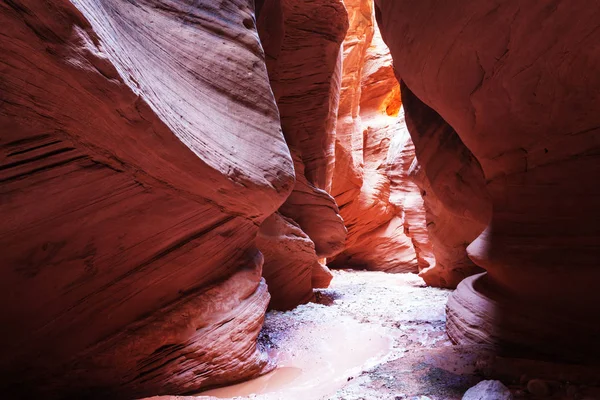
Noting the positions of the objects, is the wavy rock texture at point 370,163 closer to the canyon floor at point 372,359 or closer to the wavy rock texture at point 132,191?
the canyon floor at point 372,359

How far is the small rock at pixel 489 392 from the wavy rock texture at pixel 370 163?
28.2 ft

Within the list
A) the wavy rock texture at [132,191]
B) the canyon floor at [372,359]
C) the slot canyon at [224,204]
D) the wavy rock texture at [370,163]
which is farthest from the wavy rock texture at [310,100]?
the wavy rock texture at [370,163]

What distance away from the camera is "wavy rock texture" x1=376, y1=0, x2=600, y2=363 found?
2.56 m

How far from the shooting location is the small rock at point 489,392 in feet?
6.70

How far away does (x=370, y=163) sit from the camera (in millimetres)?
15492

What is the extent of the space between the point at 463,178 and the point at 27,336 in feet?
15.8

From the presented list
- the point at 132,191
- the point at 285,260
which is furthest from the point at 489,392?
the point at 285,260

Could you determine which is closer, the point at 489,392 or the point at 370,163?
the point at 489,392

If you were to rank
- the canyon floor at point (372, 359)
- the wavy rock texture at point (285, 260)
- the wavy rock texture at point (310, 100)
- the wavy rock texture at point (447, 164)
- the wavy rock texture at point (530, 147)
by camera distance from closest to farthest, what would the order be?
1. the canyon floor at point (372, 359)
2. the wavy rock texture at point (530, 147)
3. the wavy rock texture at point (447, 164)
4. the wavy rock texture at point (285, 260)
5. the wavy rock texture at point (310, 100)

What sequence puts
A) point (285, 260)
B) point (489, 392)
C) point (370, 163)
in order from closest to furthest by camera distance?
point (489, 392) → point (285, 260) → point (370, 163)

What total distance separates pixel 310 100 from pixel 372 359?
5400mm

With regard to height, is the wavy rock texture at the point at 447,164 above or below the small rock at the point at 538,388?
above

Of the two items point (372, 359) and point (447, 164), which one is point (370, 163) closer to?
point (447, 164)

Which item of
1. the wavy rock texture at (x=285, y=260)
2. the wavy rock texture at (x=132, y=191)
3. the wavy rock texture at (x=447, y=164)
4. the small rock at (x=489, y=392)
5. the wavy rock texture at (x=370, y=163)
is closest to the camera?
the wavy rock texture at (x=132, y=191)
